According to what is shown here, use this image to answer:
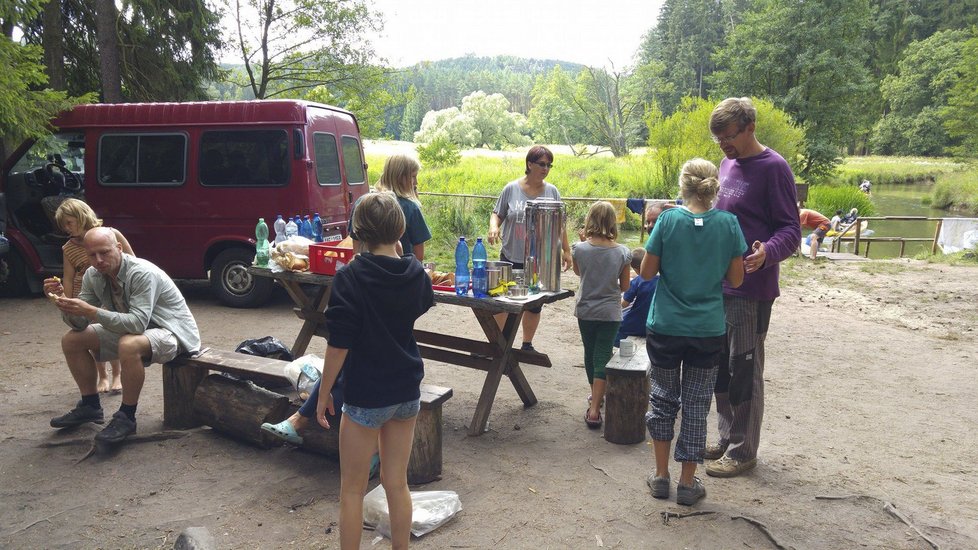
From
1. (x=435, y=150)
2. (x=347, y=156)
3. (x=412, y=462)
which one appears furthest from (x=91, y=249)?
(x=435, y=150)

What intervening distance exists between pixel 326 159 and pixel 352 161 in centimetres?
66

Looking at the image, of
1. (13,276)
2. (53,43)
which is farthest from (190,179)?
(53,43)

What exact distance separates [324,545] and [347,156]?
20.1 ft

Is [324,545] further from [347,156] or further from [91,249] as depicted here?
[347,156]

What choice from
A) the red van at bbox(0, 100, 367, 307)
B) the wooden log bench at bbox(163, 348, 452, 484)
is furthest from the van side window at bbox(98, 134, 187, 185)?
the wooden log bench at bbox(163, 348, 452, 484)

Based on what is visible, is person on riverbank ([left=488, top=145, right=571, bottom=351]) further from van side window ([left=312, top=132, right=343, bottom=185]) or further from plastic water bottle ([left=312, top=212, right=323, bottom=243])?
van side window ([left=312, top=132, right=343, bottom=185])

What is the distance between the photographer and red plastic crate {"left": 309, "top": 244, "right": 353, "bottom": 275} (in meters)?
4.73

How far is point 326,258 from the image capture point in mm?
4844

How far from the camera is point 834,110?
36500 millimetres

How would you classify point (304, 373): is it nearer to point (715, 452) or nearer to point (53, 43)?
point (715, 452)

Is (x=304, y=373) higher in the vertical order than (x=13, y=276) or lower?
higher

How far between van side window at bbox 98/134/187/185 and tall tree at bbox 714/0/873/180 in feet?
112

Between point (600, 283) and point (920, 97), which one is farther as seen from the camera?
point (920, 97)

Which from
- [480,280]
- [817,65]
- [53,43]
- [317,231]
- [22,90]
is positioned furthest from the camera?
[817,65]
